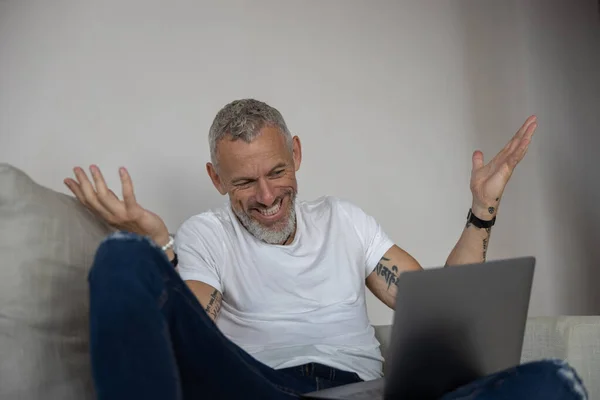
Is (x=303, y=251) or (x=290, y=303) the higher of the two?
(x=303, y=251)

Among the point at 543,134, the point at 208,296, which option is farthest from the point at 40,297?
the point at 543,134

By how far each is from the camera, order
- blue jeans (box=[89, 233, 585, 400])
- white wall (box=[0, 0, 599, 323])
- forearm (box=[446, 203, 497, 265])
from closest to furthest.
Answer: blue jeans (box=[89, 233, 585, 400]), forearm (box=[446, 203, 497, 265]), white wall (box=[0, 0, 599, 323])

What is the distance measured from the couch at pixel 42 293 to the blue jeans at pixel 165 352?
350mm

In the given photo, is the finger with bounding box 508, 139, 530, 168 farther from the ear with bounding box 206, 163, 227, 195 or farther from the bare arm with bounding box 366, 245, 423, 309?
the ear with bounding box 206, 163, 227, 195

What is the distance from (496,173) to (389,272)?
398 mm

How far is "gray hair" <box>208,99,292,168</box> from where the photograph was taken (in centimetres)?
197

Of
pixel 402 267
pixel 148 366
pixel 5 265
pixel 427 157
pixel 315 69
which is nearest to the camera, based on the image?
pixel 148 366

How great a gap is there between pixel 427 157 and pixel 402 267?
3.11 ft

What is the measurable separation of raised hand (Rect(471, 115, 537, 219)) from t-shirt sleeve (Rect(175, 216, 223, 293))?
71cm

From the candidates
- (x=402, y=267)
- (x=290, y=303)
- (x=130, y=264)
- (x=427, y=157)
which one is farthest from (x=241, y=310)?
(x=427, y=157)

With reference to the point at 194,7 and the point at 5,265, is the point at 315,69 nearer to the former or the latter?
the point at 194,7

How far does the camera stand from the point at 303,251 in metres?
2.02

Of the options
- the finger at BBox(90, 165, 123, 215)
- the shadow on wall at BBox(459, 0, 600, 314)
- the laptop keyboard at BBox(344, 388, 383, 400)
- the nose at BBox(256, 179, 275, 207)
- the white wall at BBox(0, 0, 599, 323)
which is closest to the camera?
the laptop keyboard at BBox(344, 388, 383, 400)

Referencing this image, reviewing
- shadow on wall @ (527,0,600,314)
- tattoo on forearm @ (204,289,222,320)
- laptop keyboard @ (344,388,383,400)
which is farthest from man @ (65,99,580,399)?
shadow on wall @ (527,0,600,314)
